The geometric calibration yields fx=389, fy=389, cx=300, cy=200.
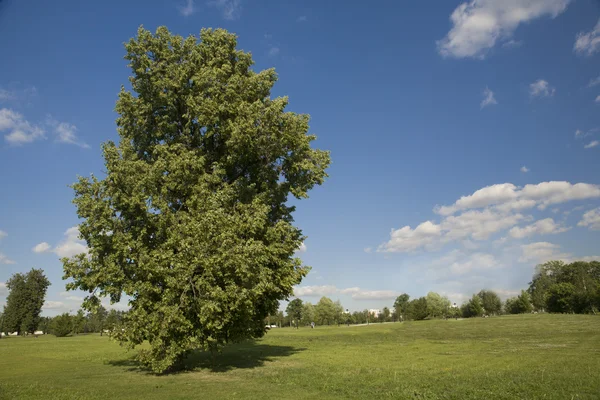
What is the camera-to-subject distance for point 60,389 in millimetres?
18875

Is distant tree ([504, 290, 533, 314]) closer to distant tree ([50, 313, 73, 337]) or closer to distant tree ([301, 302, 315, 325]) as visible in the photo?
distant tree ([301, 302, 315, 325])

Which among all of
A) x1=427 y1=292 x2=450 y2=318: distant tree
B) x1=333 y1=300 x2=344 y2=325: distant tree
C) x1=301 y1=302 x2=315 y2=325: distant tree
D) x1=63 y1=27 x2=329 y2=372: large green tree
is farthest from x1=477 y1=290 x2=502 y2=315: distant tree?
x1=63 y1=27 x2=329 y2=372: large green tree

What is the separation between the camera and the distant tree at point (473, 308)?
519 ft

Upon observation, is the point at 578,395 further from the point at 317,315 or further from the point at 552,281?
the point at 552,281

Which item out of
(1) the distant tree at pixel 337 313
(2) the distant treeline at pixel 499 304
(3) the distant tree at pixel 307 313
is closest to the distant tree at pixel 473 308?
(2) the distant treeline at pixel 499 304

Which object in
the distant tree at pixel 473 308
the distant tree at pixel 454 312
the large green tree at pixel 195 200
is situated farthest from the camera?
the distant tree at pixel 454 312

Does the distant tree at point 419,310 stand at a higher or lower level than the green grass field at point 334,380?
higher

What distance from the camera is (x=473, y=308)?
160 m

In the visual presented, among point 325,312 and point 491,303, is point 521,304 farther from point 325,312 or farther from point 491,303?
point 325,312

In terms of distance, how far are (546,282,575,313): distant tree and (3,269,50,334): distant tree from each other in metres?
153

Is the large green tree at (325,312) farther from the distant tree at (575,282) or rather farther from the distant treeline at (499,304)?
the distant tree at (575,282)

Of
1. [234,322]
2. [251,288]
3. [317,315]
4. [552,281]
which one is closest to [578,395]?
[251,288]

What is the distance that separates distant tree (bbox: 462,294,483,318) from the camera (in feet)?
519

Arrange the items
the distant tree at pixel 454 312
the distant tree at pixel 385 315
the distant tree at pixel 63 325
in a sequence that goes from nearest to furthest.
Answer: the distant tree at pixel 63 325
the distant tree at pixel 454 312
the distant tree at pixel 385 315
